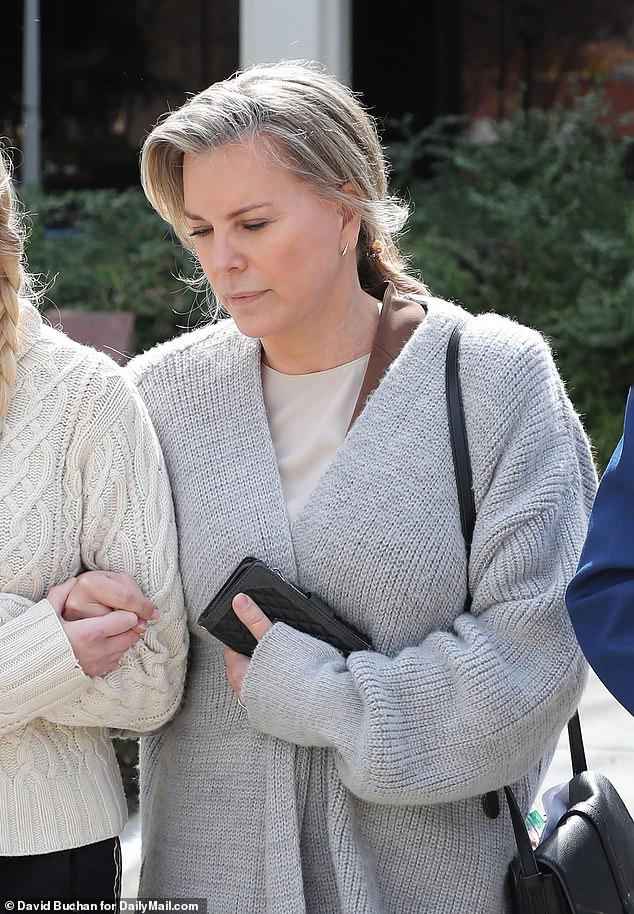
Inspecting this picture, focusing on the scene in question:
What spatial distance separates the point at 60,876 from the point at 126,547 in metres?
0.55

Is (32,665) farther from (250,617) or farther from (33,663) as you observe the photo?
(250,617)

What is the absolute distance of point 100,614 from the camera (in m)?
2.11

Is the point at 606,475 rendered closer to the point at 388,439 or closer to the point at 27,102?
the point at 388,439

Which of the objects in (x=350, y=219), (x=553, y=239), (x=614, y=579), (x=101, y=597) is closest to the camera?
(x=614, y=579)

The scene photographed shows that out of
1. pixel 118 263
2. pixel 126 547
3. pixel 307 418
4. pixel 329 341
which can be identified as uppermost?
pixel 329 341

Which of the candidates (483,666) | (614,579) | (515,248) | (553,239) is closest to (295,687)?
(483,666)

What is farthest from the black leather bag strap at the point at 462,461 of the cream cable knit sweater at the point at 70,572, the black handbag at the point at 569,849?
the cream cable knit sweater at the point at 70,572

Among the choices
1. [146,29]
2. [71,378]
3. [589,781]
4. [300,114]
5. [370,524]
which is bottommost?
[146,29]

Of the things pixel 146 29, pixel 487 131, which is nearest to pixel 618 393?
pixel 487 131

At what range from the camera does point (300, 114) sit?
2.16 meters

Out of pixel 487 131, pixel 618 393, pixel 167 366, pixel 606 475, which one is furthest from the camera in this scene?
pixel 487 131

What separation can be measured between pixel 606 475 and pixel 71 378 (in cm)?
94

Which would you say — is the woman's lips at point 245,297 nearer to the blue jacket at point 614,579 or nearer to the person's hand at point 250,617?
the person's hand at point 250,617

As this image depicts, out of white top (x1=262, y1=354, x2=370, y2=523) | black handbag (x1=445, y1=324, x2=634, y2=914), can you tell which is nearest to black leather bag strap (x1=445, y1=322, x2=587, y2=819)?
black handbag (x1=445, y1=324, x2=634, y2=914)
